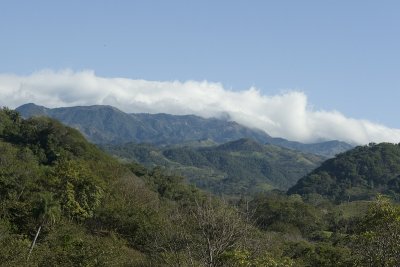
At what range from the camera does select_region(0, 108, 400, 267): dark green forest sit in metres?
24.3

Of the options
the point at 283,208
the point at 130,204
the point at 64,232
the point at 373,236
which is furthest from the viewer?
the point at 283,208

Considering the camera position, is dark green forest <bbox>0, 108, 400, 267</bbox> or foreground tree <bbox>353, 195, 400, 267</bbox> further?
dark green forest <bbox>0, 108, 400, 267</bbox>

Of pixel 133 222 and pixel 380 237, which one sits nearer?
pixel 380 237

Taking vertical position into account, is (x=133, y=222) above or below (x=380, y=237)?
below

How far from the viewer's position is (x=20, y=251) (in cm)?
3769

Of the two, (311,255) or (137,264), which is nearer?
(137,264)

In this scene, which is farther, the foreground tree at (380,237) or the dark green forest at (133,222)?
the dark green forest at (133,222)

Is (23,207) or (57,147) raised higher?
(57,147)

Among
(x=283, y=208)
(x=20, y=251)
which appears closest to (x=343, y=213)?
(x=283, y=208)

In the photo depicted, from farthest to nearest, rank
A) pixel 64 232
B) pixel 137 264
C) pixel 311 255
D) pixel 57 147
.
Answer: pixel 57 147 < pixel 311 255 < pixel 64 232 < pixel 137 264

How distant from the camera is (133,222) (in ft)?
262

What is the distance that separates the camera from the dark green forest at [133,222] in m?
24.3

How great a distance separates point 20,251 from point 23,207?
3364 cm

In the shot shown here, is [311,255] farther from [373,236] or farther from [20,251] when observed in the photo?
[373,236]
